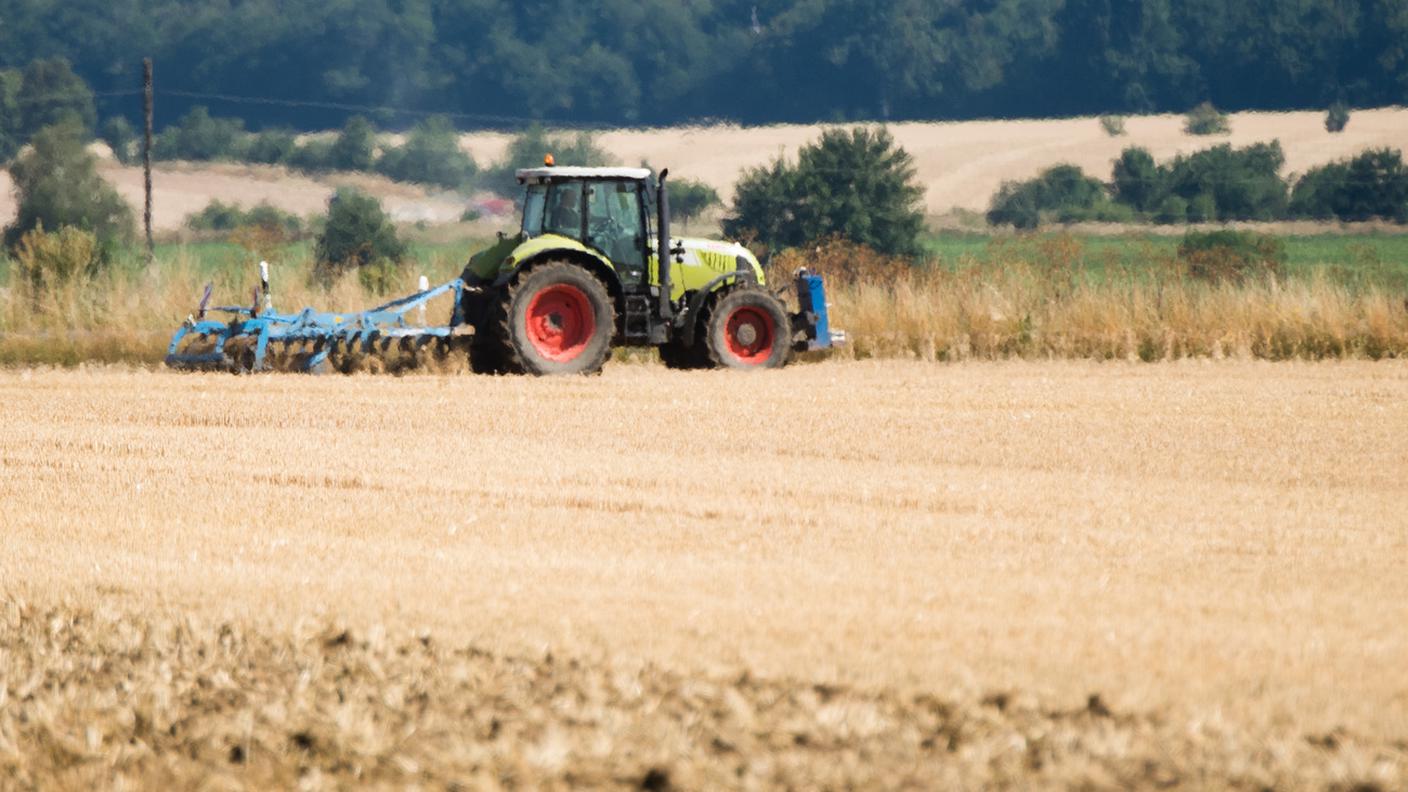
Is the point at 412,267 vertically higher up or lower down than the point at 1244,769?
higher up

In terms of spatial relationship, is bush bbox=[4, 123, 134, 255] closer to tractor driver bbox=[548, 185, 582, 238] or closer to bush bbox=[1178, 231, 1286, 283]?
bush bbox=[1178, 231, 1286, 283]

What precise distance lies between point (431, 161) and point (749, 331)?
98.4 ft

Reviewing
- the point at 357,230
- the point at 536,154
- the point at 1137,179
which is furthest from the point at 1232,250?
the point at 1137,179

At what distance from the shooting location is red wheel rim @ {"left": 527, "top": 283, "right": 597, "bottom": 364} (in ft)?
52.2

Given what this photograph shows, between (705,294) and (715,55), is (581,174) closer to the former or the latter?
(705,294)

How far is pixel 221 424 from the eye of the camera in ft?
41.1

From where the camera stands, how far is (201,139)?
57.3m

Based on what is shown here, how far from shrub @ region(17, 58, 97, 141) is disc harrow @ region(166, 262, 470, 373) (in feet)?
158

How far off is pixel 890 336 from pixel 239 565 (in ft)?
39.4

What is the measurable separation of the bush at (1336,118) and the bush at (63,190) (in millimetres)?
34189

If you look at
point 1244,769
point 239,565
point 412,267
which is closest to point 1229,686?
point 1244,769

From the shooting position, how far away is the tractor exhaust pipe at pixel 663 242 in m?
15.7

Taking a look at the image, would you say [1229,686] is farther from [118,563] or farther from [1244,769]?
[118,563]

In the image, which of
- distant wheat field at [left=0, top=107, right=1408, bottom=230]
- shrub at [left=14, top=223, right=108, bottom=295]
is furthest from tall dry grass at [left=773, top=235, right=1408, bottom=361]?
distant wheat field at [left=0, top=107, right=1408, bottom=230]
